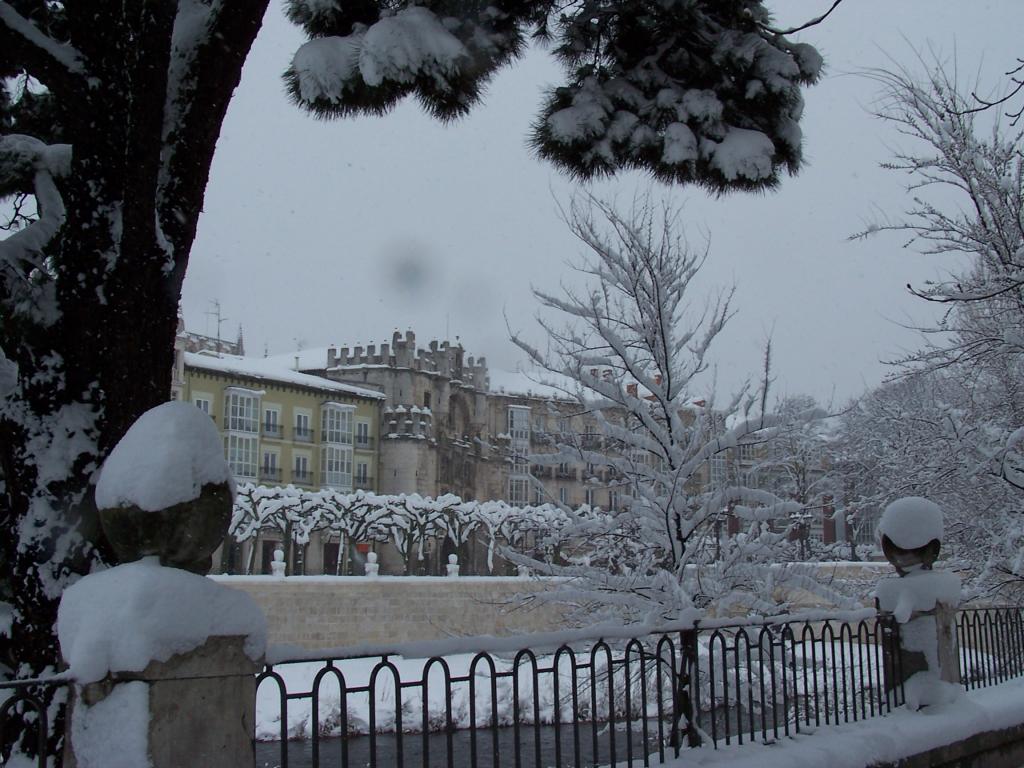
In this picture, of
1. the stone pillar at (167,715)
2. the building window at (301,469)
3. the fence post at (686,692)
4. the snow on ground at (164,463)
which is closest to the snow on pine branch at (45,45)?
the snow on ground at (164,463)

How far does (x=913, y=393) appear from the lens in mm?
20406

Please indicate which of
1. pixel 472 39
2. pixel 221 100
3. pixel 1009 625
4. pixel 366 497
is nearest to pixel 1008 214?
pixel 1009 625

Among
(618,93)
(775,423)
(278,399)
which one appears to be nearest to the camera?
(618,93)

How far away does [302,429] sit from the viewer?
162ft

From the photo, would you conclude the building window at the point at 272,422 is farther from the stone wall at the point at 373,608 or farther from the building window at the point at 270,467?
the stone wall at the point at 373,608

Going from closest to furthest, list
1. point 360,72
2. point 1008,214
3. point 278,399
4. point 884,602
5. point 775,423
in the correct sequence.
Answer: point 360,72, point 884,602, point 775,423, point 1008,214, point 278,399

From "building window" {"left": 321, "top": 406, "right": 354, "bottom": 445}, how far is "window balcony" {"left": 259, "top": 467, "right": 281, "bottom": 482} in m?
3.27

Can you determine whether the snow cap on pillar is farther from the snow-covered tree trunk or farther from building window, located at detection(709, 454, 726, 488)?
the snow-covered tree trunk

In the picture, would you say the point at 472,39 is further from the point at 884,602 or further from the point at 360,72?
the point at 884,602

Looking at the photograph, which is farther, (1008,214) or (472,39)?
(1008,214)

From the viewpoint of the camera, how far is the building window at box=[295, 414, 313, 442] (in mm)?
49062

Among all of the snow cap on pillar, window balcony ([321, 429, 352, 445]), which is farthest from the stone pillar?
window balcony ([321, 429, 352, 445])

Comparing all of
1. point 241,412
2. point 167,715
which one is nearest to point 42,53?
point 167,715

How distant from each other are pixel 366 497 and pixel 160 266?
3461 cm
